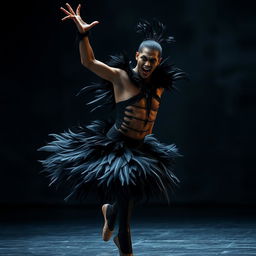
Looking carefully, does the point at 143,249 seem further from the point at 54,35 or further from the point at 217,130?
the point at 54,35

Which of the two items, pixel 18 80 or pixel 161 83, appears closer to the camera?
pixel 161 83

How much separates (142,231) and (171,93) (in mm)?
1964

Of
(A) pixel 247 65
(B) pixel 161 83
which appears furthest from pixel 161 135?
(B) pixel 161 83

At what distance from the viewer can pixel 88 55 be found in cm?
334

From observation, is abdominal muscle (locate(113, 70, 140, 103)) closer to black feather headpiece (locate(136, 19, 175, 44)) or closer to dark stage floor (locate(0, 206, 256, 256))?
black feather headpiece (locate(136, 19, 175, 44))

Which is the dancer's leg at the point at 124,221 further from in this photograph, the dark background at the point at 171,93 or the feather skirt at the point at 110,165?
the dark background at the point at 171,93

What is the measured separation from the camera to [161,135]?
22.1 ft

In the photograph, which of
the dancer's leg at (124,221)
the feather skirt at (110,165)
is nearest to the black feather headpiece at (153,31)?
the feather skirt at (110,165)

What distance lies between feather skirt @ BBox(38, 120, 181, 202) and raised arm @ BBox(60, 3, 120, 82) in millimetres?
360

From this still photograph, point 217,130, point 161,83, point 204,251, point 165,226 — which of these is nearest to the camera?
point 161,83

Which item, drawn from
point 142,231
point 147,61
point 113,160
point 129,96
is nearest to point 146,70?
point 147,61

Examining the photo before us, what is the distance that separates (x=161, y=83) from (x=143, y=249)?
49.9 inches

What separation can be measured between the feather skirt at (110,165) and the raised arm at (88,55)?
36cm

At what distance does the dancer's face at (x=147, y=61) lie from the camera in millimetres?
3465
